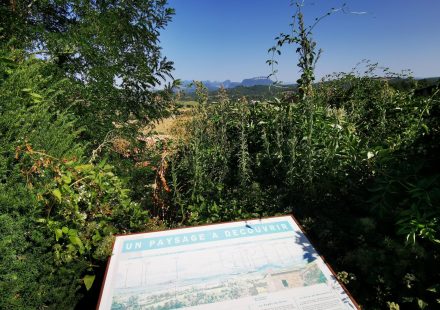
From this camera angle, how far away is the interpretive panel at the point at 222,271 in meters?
1.96

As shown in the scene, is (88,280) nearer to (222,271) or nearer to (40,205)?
(40,205)

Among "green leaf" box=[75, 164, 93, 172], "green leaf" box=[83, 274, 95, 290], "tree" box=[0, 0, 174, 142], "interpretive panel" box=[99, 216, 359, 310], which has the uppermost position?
A: "tree" box=[0, 0, 174, 142]

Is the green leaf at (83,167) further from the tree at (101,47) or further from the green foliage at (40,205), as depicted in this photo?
the tree at (101,47)

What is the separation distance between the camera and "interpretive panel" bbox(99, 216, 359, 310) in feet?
6.43

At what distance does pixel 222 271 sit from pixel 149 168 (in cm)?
203

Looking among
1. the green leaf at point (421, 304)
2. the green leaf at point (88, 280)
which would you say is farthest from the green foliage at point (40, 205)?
the green leaf at point (421, 304)

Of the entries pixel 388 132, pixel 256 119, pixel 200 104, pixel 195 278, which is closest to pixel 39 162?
pixel 195 278

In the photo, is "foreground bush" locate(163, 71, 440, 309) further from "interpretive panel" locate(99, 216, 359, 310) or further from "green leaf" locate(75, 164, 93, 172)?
"green leaf" locate(75, 164, 93, 172)

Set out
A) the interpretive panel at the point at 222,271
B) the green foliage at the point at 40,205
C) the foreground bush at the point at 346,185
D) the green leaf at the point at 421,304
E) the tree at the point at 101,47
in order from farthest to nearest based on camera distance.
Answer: the tree at the point at 101,47
the foreground bush at the point at 346,185
the green leaf at the point at 421,304
the green foliage at the point at 40,205
the interpretive panel at the point at 222,271

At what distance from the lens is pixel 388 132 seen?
14.7ft

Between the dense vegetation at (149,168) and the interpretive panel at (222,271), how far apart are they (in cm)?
49

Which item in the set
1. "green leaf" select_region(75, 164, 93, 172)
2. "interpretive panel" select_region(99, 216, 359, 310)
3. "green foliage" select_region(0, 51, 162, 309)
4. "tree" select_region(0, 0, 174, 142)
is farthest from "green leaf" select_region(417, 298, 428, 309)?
"tree" select_region(0, 0, 174, 142)

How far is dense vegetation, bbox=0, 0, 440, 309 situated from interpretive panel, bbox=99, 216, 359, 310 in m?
0.49

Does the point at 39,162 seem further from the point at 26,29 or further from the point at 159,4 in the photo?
the point at 159,4
